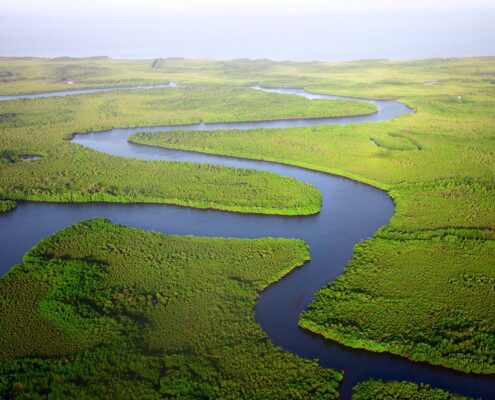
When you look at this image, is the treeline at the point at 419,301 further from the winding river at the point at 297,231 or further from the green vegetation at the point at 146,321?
the green vegetation at the point at 146,321

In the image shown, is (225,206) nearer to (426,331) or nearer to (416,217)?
(416,217)

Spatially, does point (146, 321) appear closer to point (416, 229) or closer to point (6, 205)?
point (416, 229)

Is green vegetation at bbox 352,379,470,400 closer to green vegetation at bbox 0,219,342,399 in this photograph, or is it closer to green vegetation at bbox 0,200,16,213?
green vegetation at bbox 0,219,342,399

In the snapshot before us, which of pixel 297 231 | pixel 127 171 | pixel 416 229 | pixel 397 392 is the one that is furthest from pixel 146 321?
A: pixel 127 171

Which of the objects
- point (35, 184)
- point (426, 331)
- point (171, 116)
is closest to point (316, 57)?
point (171, 116)

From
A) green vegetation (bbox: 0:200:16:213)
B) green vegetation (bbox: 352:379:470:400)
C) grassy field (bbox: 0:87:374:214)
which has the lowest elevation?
green vegetation (bbox: 352:379:470:400)

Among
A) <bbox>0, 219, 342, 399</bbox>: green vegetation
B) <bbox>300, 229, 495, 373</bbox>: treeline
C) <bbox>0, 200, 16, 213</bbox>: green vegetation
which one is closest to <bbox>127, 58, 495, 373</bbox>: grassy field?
<bbox>300, 229, 495, 373</bbox>: treeline
